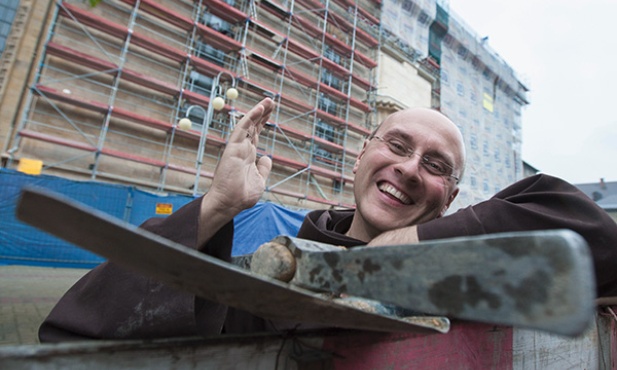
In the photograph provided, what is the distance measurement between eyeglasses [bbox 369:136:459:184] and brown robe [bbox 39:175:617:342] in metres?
0.27

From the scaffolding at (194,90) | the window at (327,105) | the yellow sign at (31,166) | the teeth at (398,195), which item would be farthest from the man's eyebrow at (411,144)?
the window at (327,105)

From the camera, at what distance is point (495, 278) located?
35 centimetres

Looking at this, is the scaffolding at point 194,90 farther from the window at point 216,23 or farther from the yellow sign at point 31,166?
the yellow sign at point 31,166

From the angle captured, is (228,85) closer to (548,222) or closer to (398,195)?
(398,195)

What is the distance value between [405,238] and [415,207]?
488 millimetres

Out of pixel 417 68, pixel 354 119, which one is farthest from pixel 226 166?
pixel 417 68

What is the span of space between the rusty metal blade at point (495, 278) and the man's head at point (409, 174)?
95 centimetres

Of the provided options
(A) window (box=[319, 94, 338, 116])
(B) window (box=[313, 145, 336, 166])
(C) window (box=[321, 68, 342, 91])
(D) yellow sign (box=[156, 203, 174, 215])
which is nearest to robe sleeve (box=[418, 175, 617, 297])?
(D) yellow sign (box=[156, 203, 174, 215])

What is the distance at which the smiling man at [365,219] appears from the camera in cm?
75

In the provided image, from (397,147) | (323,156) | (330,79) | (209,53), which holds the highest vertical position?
(330,79)

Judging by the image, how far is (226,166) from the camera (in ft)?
3.45

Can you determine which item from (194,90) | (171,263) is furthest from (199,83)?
(171,263)

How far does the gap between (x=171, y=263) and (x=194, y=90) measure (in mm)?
14846

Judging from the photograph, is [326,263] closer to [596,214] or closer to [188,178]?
[596,214]
